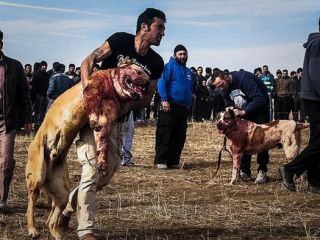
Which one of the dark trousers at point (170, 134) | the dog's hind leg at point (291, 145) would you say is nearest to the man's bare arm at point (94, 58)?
the dog's hind leg at point (291, 145)

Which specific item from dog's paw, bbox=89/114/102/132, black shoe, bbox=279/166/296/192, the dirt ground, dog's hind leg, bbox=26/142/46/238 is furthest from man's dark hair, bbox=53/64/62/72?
dog's paw, bbox=89/114/102/132

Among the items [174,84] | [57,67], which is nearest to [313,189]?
[174,84]

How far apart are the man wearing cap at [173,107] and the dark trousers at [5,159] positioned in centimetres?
454

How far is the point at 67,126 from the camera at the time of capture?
16.7 feet

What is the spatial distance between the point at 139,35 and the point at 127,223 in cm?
205

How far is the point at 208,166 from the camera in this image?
38.1 ft

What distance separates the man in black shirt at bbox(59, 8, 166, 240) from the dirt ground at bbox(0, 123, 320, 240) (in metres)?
0.68

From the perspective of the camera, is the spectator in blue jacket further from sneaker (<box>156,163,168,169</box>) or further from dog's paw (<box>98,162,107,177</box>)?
dog's paw (<box>98,162,107,177</box>)

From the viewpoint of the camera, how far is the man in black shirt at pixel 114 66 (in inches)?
196

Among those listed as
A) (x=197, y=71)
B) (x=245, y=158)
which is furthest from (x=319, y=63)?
(x=197, y=71)

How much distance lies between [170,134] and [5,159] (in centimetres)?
492

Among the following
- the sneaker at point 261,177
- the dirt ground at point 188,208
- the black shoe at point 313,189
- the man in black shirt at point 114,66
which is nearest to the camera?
the man in black shirt at point 114,66

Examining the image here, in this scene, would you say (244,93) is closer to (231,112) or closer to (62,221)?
(231,112)

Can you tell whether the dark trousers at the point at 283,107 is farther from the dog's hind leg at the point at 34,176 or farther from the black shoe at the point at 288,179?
the dog's hind leg at the point at 34,176
